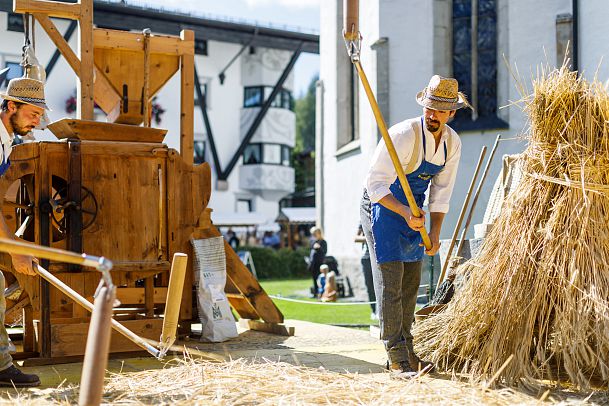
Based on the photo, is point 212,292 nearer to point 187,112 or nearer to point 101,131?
point 101,131

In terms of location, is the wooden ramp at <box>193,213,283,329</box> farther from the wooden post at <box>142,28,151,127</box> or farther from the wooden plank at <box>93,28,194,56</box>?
the wooden plank at <box>93,28,194,56</box>

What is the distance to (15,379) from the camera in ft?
15.7

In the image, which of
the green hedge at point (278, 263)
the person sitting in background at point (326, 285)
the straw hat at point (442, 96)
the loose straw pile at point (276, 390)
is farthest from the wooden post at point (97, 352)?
the green hedge at point (278, 263)

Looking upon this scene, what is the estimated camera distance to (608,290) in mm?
4645

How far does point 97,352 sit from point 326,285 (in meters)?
13.7

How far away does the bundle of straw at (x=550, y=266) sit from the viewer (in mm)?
4625

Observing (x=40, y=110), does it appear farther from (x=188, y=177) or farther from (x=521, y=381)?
(x=521, y=381)

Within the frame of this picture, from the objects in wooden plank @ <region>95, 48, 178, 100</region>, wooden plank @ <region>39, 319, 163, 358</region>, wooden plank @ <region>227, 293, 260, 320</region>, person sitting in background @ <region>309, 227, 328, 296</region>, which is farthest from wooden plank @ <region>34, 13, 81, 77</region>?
person sitting in background @ <region>309, 227, 328, 296</region>

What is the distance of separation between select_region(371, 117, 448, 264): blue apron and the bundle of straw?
486 millimetres

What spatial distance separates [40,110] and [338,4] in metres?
15.2

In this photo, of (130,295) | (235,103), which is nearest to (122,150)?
(130,295)

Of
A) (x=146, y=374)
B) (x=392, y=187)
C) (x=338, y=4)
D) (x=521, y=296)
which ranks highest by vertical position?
(x=338, y=4)

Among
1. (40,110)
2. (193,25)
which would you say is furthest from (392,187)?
(193,25)

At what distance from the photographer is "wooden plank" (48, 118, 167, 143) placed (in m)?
6.44
